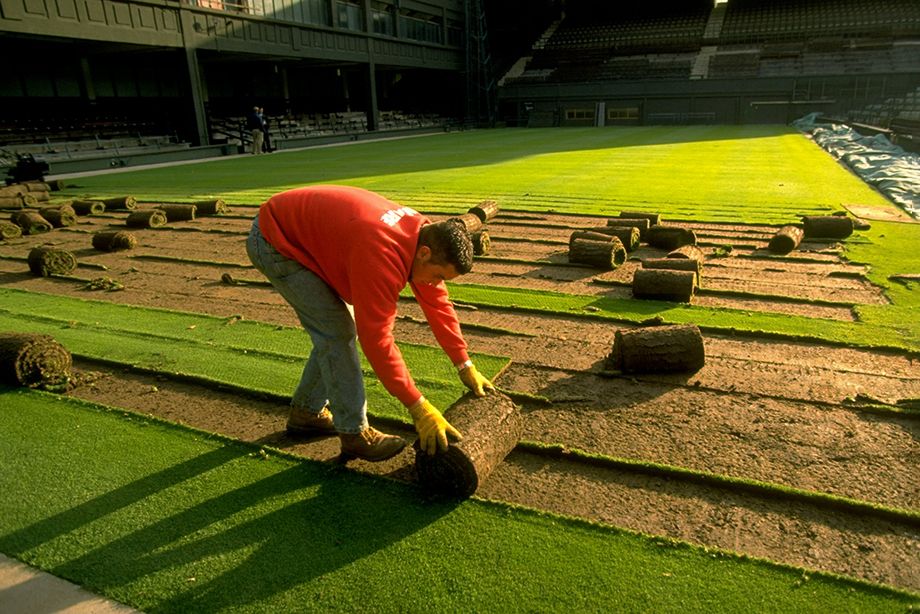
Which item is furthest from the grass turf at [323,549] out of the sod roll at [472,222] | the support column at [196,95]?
the support column at [196,95]

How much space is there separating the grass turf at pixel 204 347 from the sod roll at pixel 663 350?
1003mm

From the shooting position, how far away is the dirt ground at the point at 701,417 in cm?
315

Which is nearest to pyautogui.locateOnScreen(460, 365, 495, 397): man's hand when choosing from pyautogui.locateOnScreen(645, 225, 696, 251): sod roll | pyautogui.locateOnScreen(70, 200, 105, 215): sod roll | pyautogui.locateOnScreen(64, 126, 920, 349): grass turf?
pyautogui.locateOnScreen(64, 126, 920, 349): grass turf

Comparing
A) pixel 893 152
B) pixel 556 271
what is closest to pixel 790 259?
pixel 556 271

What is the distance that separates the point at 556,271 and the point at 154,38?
68.2ft

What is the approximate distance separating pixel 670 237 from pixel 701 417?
14.8 ft

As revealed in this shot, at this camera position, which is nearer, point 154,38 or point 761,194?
point 761,194

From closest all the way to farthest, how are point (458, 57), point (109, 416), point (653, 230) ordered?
point (109, 416) < point (653, 230) < point (458, 57)

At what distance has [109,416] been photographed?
4258 millimetres

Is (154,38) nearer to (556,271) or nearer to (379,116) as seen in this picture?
(379,116)

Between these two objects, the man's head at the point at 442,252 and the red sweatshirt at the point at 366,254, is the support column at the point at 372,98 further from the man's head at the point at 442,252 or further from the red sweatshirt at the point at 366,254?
the man's head at the point at 442,252

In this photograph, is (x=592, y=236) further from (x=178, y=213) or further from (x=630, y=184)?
(x=178, y=213)

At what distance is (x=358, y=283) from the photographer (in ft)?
9.67

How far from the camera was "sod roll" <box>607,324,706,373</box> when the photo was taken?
15.4 ft
